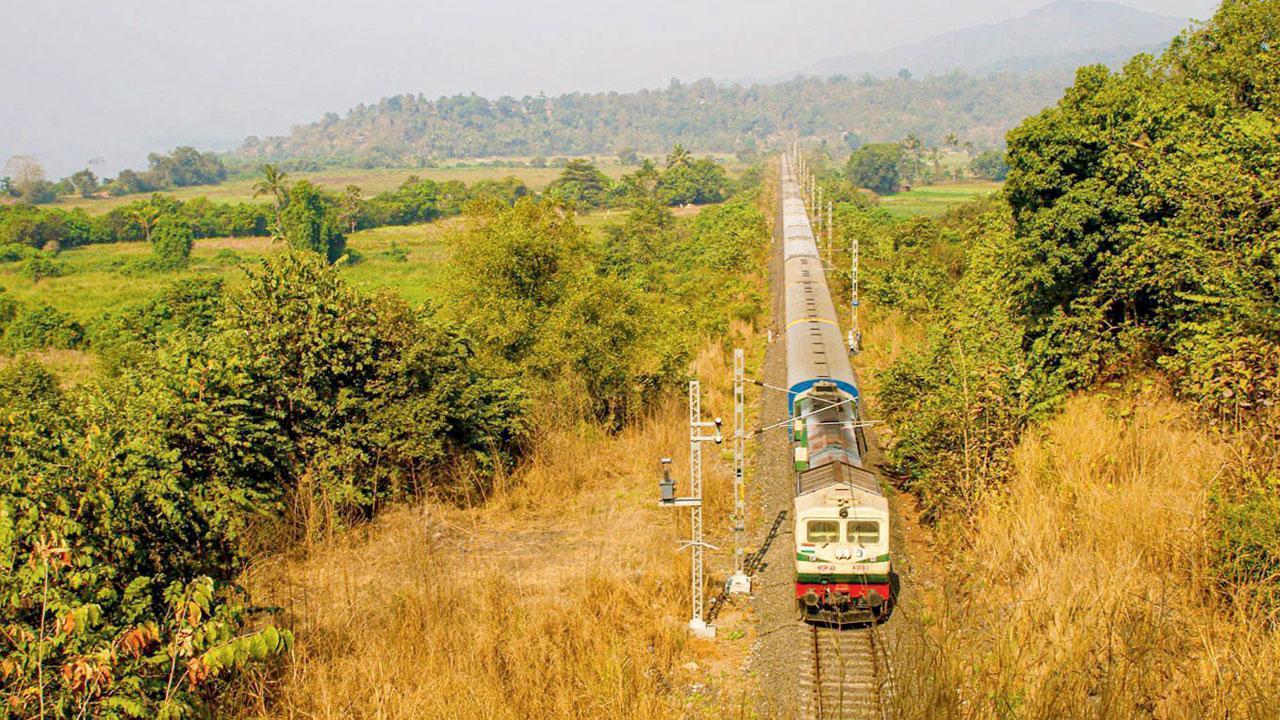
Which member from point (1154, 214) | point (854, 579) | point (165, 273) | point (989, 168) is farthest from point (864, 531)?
point (989, 168)

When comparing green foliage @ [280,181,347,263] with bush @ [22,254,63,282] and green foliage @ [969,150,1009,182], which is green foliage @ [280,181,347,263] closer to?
bush @ [22,254,63,282]

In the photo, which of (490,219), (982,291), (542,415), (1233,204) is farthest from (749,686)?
(490,219)

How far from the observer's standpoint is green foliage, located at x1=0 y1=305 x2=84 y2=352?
4512 centimetres

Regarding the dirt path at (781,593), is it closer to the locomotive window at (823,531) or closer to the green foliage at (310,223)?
the locomotive window at (823,531)

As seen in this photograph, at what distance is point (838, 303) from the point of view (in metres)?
40.2

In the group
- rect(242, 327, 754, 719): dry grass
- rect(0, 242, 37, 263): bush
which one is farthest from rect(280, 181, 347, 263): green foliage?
rect(242, 327, 754, 719): dry grass

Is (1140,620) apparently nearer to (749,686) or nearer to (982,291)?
(749,686)

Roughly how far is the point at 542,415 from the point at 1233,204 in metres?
16.0

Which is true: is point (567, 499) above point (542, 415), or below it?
below

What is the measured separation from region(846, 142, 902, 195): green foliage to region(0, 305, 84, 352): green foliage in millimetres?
102640

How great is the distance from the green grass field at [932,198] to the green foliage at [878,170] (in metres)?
2.52

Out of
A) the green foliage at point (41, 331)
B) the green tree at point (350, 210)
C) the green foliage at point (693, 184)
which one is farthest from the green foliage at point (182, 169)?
the green foliage at point (41, 331)

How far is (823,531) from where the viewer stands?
13.4m

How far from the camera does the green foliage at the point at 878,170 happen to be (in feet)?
404
